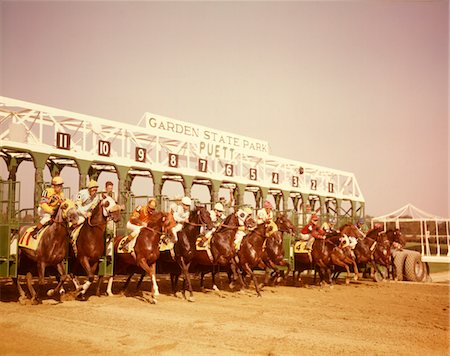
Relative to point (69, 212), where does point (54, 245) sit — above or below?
below

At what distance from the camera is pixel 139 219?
39.9 ft

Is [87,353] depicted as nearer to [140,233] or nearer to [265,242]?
[140,233]

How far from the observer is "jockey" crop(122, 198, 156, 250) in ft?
39.1

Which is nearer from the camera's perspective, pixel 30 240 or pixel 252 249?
pixel 30 240

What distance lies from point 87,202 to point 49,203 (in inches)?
40.0

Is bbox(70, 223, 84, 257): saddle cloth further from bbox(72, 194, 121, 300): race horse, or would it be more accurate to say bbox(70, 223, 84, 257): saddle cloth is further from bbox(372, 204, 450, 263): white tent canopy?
bbox(372, 204, 450, 263): white tent canopy

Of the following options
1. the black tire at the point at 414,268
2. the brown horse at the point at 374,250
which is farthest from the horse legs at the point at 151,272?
the black tire at the point at 414,268

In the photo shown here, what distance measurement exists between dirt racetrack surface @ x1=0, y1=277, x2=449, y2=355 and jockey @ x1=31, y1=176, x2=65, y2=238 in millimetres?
1702

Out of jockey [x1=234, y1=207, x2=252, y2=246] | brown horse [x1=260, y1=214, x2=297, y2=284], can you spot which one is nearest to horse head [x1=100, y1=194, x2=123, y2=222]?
jockey [x1=234, y1=207, x2=252, y2=246]

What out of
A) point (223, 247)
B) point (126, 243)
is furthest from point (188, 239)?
point (126, 243)

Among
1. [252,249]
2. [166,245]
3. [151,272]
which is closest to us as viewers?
[151,272]

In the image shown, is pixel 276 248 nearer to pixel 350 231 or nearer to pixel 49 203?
pixel 350 231

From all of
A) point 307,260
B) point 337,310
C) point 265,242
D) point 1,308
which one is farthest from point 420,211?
point 1,308

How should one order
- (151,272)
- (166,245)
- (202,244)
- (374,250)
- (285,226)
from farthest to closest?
(374,250) < (285,226) < (202,244) < (166,245) < (151,272)
